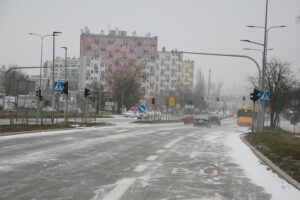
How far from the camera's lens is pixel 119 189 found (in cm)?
914

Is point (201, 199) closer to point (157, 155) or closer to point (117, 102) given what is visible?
point (157, 155)

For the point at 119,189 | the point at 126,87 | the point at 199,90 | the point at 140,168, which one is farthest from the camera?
the point at 199,90

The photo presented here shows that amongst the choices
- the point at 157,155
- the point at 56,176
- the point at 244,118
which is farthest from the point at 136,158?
the point at 244,118

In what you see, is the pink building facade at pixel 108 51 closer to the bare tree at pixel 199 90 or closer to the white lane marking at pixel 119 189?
the bare tree at pixel 199 90

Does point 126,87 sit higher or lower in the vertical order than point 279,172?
higher

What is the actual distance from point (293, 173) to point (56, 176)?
5.48 meters

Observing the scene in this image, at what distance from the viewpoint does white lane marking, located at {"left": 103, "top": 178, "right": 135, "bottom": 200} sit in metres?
8.34

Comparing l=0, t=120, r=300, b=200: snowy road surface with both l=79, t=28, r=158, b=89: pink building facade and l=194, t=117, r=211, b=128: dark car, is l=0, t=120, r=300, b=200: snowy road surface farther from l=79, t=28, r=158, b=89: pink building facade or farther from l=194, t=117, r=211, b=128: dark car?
l=79, t=28, r=158, b=89: pink building facade

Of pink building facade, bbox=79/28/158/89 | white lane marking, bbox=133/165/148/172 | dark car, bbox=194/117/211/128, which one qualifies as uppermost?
pink building facade, bbox=79/28/158/89

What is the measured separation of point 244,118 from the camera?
70.0 m

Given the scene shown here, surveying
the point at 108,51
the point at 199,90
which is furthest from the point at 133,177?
the point at 108,51

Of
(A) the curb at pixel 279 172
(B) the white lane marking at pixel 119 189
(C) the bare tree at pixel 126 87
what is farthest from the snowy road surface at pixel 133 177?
(C) the bare tree at pixel 126 87

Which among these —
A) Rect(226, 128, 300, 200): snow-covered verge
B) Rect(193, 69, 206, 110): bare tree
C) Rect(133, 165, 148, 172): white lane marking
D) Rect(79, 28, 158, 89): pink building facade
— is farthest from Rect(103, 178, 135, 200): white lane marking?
Rect(79, 28, 158, 89): pink building facade

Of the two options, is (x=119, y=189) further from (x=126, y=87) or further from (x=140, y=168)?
(x=126, y=87)
